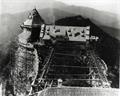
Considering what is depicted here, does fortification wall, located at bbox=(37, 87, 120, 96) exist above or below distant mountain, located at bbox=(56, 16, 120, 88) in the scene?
below

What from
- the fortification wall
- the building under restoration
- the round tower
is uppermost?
the round tower

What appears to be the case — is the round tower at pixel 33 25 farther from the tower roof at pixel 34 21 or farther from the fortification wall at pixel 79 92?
the fortification wall at pixel 79 92

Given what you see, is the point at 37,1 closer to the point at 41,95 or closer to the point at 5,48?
the point at 5,48

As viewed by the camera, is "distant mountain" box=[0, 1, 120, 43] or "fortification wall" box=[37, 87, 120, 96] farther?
"distant mountain" box=[0, 1, 120, 43]

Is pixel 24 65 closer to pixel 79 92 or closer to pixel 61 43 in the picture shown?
pixel 61 43

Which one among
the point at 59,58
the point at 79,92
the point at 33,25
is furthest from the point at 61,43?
the point at 79,92

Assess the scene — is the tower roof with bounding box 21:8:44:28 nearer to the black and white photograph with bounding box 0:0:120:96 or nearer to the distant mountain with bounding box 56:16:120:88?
the black and white photograph with bounding box 0:0:120:96

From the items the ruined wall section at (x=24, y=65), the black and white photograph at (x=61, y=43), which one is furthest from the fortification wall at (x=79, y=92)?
the ruined wall section at (x=24, y=65)

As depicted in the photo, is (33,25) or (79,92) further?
(33,25)

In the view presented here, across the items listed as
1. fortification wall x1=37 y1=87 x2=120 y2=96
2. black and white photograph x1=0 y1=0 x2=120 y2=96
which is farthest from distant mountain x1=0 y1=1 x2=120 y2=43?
fortification wall x1=37 y1=87 x2=120 y2=96
